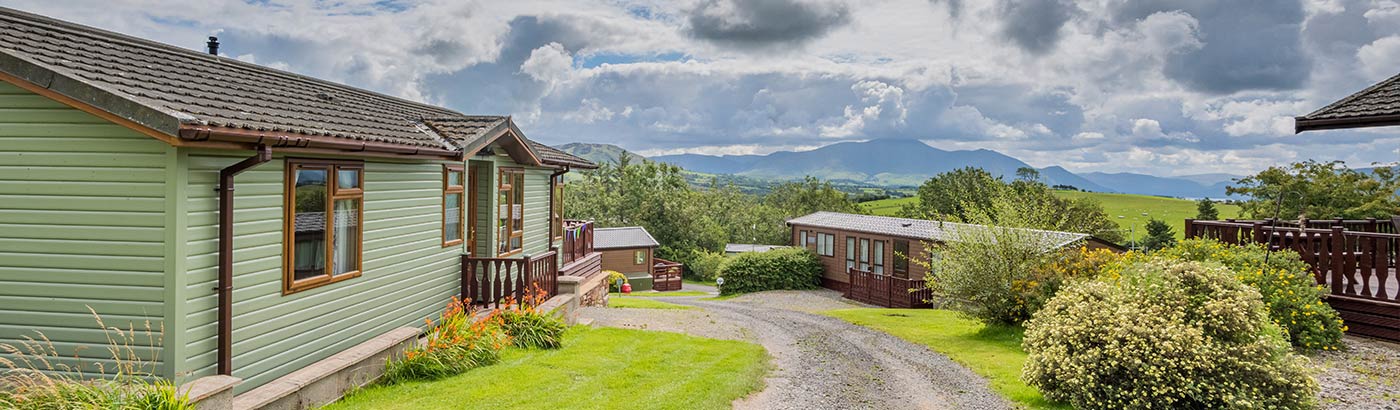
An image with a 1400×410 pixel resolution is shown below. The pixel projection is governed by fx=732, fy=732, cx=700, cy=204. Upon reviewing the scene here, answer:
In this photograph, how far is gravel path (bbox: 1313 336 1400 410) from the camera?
7434mm

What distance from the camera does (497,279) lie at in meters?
11.7

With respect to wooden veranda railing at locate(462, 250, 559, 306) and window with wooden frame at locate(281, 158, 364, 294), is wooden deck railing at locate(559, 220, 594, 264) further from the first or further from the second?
window with wooden frame at locate(281, 158, 364, 294)

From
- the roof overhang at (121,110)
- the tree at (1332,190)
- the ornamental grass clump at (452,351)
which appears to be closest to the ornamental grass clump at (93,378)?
the roof overhang at (121,110)

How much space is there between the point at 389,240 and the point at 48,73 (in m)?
4.22

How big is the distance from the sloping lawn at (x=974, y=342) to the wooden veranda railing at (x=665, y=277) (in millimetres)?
23192

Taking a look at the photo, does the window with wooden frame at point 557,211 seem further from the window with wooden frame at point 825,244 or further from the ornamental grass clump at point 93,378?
the window with wooden frame at point 825,244

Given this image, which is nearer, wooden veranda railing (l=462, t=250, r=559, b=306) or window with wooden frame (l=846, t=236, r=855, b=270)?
wooden veranda railing (l=462, t=250, r=559, b=306)

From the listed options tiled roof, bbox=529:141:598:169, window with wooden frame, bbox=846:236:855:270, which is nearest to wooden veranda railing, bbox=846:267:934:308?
window with wooden frame, bbox=846:236:855:270

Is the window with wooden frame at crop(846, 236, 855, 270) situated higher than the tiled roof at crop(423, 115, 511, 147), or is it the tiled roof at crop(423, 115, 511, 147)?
the tiled roof at crop(423, 115, 511, 147)

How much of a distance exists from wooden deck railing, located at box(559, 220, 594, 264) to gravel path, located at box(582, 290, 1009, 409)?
280 centimetres

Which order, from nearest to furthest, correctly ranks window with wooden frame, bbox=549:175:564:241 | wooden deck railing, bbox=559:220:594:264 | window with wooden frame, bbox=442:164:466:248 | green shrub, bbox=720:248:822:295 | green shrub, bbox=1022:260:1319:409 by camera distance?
green shrub, bbox=1022:260:1319:409, window with wooden frame, bbox=442:164:466:248, window with wooden frame, bbox=549:175:564:241, wooden deck railing, bbox=559:220:594:264, green shrub, bbox=720:248:822:295

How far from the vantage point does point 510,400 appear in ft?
25.1

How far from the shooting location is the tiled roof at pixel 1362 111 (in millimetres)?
8031

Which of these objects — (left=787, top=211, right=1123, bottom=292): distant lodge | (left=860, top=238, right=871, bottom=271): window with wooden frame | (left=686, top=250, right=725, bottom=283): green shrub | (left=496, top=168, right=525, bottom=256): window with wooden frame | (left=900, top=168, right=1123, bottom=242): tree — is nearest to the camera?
(left=496, top=168, right=525, bottom=256): window with wooden frame
